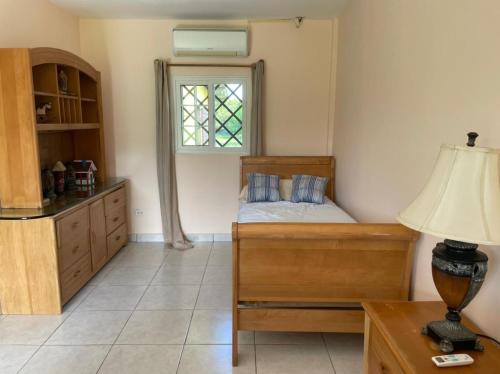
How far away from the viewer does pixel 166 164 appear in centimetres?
412

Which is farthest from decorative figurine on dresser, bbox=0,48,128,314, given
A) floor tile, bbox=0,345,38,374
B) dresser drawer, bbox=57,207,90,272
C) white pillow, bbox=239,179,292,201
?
white pillow, bbox=239,179,292,201

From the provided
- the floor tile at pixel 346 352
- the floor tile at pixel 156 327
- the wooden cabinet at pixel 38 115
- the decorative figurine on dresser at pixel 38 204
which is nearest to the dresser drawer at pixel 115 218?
the decorative figurine on dresser at pixel 38 204

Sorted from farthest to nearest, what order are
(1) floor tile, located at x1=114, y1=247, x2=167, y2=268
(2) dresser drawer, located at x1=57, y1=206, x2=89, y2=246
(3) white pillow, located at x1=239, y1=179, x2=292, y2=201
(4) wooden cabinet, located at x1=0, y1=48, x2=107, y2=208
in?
(3) white pillow, located at x1=239, y1=179, x2=292, y2=201 → (1) floor tile, located at x1=114, y1=247, x2=167, y2=268 → (2) dresser drawer, located at x1=57, y1=206, x2=89, y2=246 → (4) wooden cabinet, located at x1=0, y1=48, x2=107, y2=208

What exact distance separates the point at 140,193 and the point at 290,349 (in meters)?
2.72

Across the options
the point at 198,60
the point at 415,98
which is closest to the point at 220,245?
the point at 198,60

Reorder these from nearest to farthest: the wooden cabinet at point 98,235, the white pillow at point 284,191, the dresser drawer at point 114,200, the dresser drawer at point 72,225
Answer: the dresser drawer at point 72,225
the wooden cabinet at point 98,235
the dresser drawer at point 114,200
the white pillow at point 284,191

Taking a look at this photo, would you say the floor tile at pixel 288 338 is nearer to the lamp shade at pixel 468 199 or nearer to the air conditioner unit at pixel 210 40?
the lamp shade at pixel 468 199

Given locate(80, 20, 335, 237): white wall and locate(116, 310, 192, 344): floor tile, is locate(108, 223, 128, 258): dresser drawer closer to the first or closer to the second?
locate(80, 20, 335, 237): white wall

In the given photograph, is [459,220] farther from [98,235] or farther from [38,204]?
[98,235]

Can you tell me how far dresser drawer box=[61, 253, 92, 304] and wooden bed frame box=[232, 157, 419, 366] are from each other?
150 cm

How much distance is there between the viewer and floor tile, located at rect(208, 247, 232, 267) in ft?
12.3

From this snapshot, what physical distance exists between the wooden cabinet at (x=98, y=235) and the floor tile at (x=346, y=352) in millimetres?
2192

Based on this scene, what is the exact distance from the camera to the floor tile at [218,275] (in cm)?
334

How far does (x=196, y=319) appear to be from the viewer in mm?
2680
